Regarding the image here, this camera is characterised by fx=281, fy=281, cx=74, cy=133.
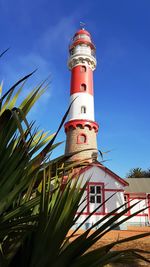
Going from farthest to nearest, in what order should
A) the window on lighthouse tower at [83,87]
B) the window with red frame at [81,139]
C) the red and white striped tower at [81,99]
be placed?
the window on lighthouse tower at [83,87]
the red and white striped tower at [81,99]
the window with red frame at [81,139]

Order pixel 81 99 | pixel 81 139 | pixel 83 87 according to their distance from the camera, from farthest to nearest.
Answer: pixel 83 87
pixel 81 99
pixel 81 139

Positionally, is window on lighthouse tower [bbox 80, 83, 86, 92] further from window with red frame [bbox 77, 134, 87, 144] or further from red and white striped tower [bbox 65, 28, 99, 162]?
window with red frame [bbox 77, 134, 87, 144]

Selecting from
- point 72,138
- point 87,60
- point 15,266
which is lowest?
point 15,266

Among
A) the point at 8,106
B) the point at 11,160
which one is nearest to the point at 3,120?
the point at 11,160

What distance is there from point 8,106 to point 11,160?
2.10 feet

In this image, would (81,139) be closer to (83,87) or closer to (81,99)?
(81,99)

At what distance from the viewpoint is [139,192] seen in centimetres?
2372

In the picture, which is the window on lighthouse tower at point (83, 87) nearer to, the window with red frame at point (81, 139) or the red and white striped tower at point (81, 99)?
the red and white striped tower at point (81, 99)

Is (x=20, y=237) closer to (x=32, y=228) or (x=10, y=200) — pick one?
(x=32, y=228)

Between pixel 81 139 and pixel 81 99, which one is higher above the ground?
pixel 81 99

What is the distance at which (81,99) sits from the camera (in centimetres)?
2242

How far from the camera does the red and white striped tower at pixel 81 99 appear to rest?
69.9 feet

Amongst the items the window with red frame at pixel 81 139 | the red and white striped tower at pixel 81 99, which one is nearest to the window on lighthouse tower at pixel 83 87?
the red and white striped tower at pixel 81 99

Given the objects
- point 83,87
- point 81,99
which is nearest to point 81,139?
A: point 81,99
